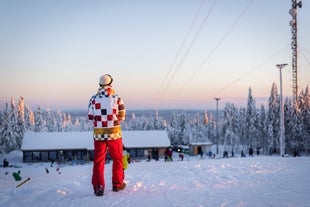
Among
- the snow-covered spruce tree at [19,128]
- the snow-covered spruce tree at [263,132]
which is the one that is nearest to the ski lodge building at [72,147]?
the snow-covered spruce tree at [19,128]

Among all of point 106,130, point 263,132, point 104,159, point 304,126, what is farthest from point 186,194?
point 263,132

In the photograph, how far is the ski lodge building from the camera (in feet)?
140

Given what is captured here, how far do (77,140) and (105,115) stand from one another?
138ft

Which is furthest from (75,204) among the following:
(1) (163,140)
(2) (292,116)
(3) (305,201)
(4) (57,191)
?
(2) (292,116)

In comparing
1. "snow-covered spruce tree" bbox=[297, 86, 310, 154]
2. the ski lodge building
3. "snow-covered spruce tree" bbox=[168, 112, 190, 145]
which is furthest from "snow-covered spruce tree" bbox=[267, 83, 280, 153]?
"snow-covered spruce tree" bbox=[168, 112, 190, 145]

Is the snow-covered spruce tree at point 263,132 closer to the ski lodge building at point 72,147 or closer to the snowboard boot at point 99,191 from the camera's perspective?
the ski lodge building at point 72,147

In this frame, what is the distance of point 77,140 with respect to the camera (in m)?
45.3

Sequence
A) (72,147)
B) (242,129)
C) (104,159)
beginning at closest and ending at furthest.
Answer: (104,159)
(72,147)
(242,129)

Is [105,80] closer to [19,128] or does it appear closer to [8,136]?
[8,136]

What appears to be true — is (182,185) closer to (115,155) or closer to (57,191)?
(115,155)

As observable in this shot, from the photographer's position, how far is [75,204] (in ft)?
14.7

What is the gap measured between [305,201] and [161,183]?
2899mm

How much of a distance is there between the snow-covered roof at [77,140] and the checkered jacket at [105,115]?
37240 mm

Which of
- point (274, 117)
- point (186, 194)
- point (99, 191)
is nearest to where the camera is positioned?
point (186, 194)
